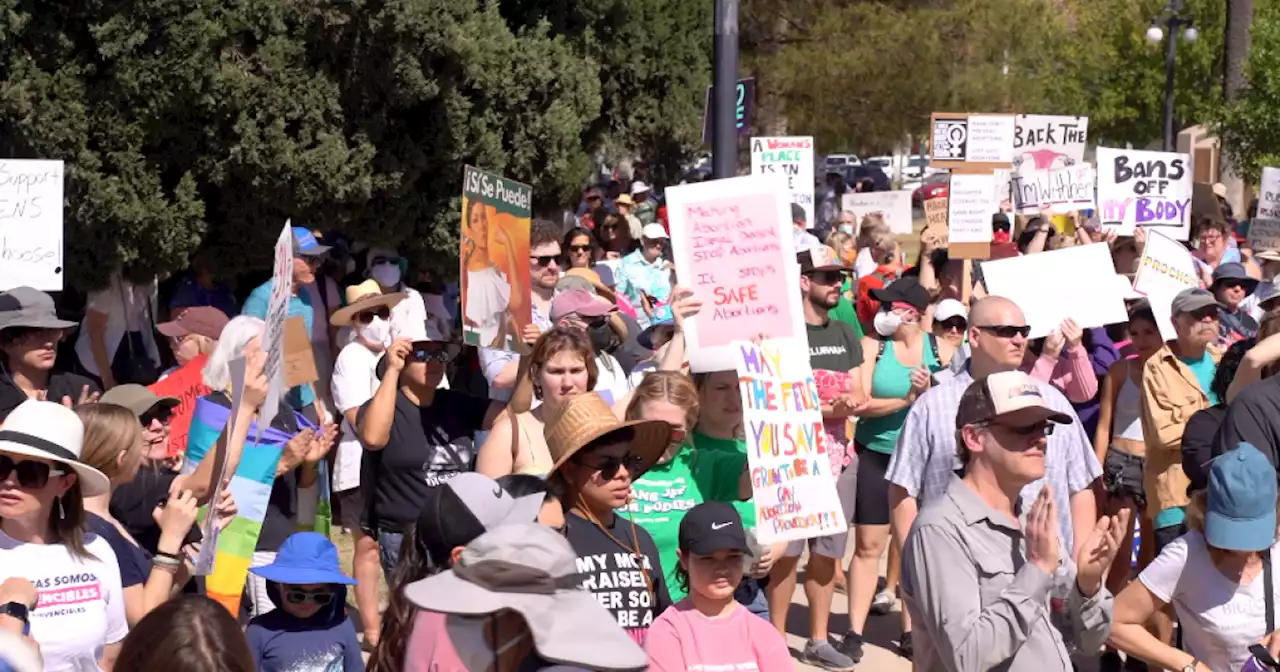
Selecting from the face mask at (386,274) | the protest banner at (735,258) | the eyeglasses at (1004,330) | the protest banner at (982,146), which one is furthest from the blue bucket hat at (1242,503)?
the protest banner at (982,146)

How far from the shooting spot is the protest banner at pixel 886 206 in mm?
20938

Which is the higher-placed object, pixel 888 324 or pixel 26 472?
pixel 26 472

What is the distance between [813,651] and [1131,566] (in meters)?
1.64

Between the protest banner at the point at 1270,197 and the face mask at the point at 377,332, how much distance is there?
9.04m

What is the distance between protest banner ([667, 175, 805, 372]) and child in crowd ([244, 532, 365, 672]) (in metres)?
2.27

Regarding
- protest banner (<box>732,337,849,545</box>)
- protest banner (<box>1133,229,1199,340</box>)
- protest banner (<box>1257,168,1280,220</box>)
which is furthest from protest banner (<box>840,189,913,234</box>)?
protest banner (<box>732,337,849,545</box>)

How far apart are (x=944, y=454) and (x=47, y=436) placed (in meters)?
3.59

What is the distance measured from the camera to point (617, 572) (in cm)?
476

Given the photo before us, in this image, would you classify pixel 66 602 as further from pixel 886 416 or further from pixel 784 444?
pixel 886 416

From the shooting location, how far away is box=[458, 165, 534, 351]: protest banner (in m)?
6.96

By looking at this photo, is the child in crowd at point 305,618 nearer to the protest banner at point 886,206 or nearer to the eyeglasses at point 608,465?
the eyeglasses at point 608,465

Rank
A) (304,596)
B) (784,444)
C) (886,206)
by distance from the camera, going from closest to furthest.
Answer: (304,596)
(784,444)
(886,206)

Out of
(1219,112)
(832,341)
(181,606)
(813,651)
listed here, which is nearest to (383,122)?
(832,341)

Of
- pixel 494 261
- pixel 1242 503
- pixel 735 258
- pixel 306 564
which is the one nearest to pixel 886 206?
pixel 735 258
